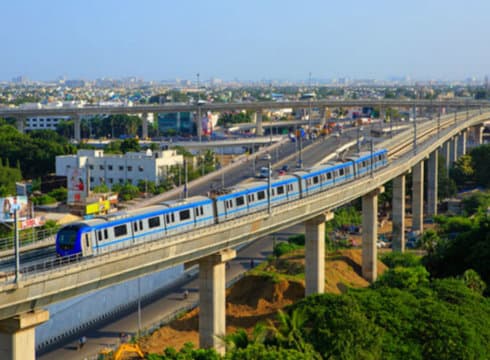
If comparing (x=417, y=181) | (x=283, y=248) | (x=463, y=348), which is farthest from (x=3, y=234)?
(x=417, y=181)

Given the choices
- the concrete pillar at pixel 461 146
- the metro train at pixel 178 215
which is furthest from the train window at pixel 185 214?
the concrete pillar at pixel 461 146

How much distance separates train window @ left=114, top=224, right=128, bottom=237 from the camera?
32.2 m

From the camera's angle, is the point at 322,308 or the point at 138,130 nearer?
the point at 322,308

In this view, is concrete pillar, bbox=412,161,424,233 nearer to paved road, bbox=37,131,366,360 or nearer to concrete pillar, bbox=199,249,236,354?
paved road, bbox=37,131,366,360

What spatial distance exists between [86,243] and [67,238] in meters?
0.74

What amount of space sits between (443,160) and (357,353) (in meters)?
81.2

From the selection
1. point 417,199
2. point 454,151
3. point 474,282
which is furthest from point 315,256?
point 454,151

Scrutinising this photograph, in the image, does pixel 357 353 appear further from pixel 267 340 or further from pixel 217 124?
pixel 217 124

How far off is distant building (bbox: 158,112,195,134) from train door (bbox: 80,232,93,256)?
145 meters

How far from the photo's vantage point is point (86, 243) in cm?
3061

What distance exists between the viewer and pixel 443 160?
106938 millimetres

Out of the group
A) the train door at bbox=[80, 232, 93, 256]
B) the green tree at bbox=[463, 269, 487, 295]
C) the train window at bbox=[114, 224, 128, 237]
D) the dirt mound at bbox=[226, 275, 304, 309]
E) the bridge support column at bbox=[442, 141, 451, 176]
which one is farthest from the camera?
the bridge support column at bbox=[442, 141, 451, 176]

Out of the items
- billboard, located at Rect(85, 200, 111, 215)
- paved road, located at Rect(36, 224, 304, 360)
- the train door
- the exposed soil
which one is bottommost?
paved road, located at Rect(36, 224, 304, 360)

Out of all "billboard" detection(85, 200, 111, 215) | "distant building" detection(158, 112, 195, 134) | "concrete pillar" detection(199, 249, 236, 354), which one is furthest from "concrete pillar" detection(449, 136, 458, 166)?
"concrete pillar" detection(199, 249, 236, 354)
